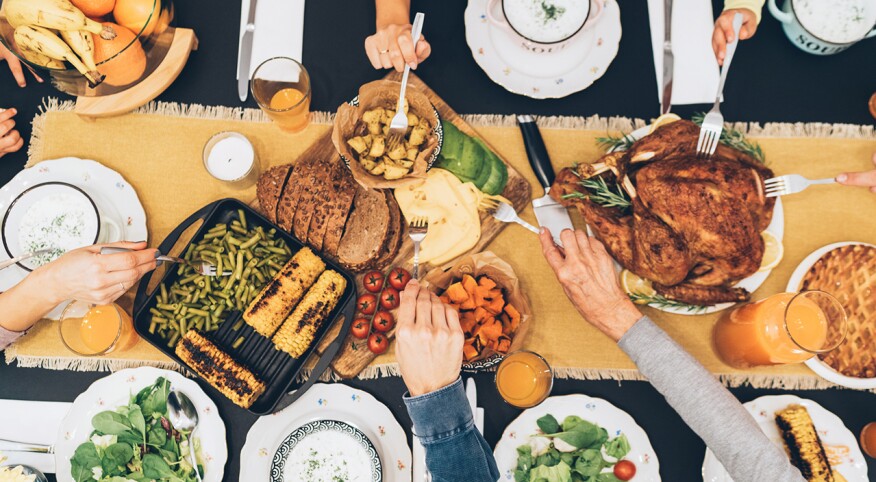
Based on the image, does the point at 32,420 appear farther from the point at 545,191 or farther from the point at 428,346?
the point at 545,191

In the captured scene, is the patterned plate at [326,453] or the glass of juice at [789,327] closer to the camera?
the glass of juice at [789,327]

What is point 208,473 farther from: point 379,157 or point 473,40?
point 473,40

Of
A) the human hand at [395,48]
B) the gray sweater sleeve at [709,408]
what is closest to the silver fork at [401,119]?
the human hand at [395,48]

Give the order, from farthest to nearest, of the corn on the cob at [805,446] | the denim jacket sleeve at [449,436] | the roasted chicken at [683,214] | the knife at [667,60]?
the knife at [667,60] < the corn on the cob at [805,446] < the roasted chicken at [683,214] < the denim jacket sleeve at [449,436]

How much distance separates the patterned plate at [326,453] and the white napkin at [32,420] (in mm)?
917

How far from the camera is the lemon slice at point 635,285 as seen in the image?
2.12 meters

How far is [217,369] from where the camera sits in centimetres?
206

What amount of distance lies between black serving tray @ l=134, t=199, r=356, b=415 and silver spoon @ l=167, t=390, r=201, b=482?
112mm

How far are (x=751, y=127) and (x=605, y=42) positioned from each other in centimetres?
72

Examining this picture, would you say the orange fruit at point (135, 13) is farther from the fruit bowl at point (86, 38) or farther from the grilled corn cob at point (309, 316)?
the grilled corn cob at point (309, 316)

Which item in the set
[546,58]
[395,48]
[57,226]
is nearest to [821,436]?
[546,58]

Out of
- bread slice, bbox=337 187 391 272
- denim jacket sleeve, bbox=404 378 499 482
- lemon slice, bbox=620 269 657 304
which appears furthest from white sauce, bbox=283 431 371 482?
lemon slice, bbox=620 269 657 304

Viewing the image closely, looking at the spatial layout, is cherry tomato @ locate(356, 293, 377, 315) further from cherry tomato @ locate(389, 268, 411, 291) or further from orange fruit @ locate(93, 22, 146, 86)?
orange fruit @ locate(93, 22, 146, 86)

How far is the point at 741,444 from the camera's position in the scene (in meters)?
1.85
